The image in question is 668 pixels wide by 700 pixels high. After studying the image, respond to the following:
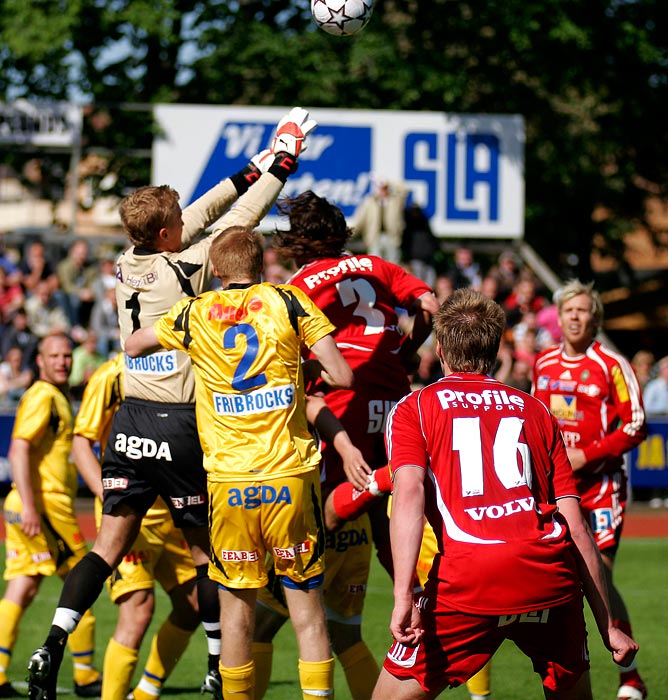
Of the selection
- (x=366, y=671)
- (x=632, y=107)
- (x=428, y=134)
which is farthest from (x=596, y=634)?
(x=632, y=107)

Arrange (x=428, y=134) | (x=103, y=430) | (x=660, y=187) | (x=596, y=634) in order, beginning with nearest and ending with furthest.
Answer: (x=103, y=430) < (x=596, y=634) < (x=428, y=134) < (x=660, y=187)

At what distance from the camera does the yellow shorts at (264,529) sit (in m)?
4.94

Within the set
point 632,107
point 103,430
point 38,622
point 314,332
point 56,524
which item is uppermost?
point 632,107

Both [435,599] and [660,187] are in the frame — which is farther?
[660,187]

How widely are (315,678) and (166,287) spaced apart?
1901mm

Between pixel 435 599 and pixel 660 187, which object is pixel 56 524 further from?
pixel 660 187

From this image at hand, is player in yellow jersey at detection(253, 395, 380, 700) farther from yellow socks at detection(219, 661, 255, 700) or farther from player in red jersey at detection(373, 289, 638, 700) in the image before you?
player in red jersey at detection(373, 289, 638, 700)

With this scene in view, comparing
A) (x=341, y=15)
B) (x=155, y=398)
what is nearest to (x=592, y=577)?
(x=155, y=398)

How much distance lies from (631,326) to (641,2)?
9158 millimetres

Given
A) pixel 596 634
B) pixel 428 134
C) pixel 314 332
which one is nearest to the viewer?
pixel 314 332

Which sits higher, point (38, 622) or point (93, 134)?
point (93, 134)

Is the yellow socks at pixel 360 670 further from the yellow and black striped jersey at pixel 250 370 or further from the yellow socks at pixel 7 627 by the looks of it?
the yellow socks at pixel 7 627

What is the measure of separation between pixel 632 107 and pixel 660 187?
413 cm

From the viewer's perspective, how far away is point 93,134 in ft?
72.0
